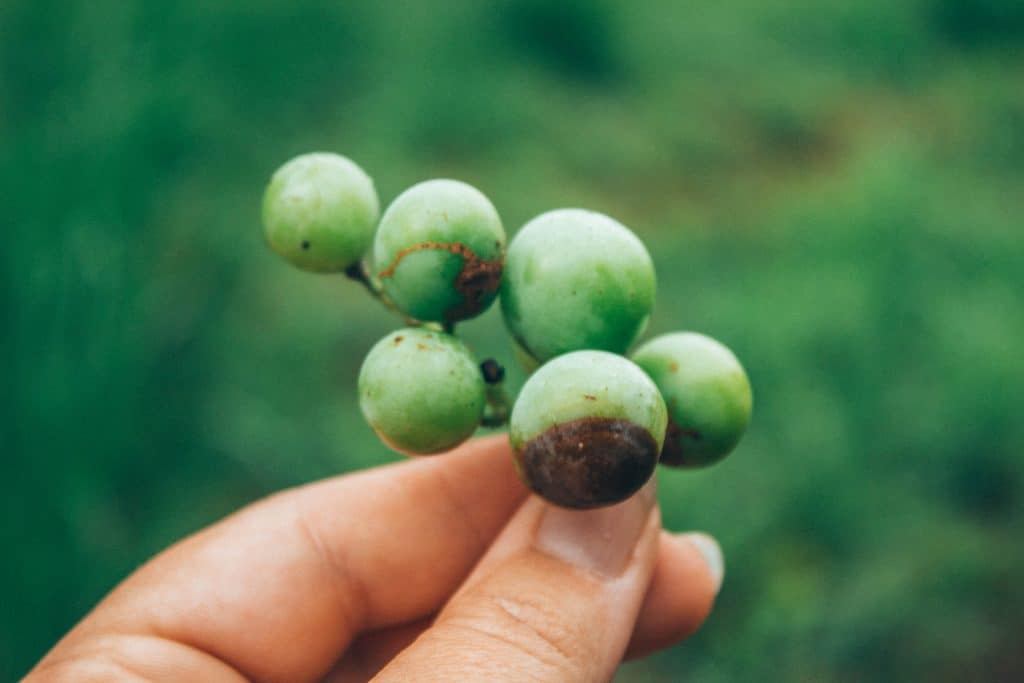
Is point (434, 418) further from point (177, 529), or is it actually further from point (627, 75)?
point (627, 75)

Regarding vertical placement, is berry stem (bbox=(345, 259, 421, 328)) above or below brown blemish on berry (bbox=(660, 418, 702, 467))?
above

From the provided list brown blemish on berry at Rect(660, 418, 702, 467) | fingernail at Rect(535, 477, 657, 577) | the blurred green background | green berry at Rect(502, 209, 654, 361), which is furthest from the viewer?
the blurred green background

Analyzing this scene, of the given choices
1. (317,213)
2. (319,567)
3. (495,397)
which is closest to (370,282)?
(317,213)

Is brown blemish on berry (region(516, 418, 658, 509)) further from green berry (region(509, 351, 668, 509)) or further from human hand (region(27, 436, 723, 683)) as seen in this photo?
human hand (region(27, 436, 723, 683))

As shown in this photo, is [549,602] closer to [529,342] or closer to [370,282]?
[529,342]

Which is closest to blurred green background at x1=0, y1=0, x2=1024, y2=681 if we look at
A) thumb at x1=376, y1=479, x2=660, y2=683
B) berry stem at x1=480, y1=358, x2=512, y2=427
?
thumb at x1=376, y1=479, x2=660, y2=683

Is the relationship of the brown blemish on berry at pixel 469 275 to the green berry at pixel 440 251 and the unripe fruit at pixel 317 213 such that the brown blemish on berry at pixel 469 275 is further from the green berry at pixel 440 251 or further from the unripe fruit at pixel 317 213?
the unripe fruit at pixel 317 213
